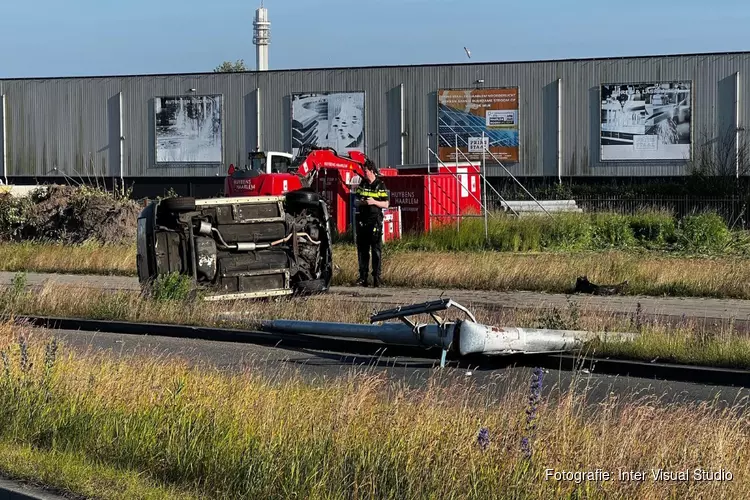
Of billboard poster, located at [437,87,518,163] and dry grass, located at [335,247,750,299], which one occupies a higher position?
billboard poster, located at [437,87,518,163]

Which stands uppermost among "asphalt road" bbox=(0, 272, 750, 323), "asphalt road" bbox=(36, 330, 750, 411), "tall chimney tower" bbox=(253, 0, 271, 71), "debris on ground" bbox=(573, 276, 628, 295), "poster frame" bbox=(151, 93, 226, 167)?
"tall chimney tower" bbox=(253, 0, 271, 71)

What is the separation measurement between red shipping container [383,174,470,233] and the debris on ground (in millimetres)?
10696

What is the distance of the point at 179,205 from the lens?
15.9m

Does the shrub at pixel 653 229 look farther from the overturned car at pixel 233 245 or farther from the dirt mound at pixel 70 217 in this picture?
the dirt mound at pixel 70 217

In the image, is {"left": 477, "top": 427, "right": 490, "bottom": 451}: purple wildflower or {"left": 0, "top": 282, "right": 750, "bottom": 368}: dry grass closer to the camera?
{"left": 477, "top": 427, "right": 490, "bottom": 451}: purple wildflower

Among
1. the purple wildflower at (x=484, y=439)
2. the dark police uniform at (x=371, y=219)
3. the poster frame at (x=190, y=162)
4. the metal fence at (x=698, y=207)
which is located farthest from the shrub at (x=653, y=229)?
the poster frame at (x=190, y=162)

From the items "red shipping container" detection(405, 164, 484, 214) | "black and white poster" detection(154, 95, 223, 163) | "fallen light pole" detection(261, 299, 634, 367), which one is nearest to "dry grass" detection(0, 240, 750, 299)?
"fallen light pole" detection(261, 299, 634, 367)

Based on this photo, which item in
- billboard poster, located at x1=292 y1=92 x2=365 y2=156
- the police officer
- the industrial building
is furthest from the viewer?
billboard poster, located at x1=292 y1=92 x2=365 y2=156

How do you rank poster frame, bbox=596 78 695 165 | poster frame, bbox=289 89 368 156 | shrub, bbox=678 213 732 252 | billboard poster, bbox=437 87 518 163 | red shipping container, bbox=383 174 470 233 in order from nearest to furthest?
1. shrub, bbox=678 213 732 252
2. red shipping container, bbox=383 174 470 233
3. poster frame, bbox=596 78 695 165
4. billboard poster, bbox=437 87 518 163
5. poster frame, bbox=289 89 368 156

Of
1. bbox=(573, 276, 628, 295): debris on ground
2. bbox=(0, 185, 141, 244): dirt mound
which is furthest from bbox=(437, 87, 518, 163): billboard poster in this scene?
bbox=(573, 276, 628, 295): debris on ground

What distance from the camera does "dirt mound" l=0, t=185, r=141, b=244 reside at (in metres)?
29.6

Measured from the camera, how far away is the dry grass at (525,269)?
731 inches

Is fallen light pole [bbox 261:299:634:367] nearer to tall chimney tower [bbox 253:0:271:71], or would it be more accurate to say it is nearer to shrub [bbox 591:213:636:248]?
shrub [bbox 591:213:636:248]

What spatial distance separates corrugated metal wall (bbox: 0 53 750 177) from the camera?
49.2m
